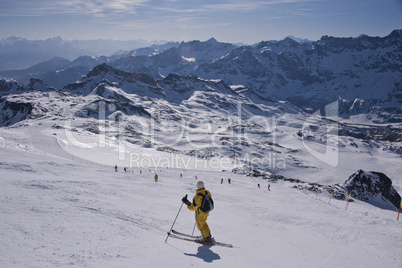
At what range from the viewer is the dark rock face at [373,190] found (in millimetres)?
39000

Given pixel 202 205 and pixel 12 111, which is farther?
pixel 12 111

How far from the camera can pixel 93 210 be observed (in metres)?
10.3

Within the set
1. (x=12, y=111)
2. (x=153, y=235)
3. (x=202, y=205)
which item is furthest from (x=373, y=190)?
(x=12, y=111)

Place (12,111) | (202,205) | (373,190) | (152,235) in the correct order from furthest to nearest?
1. (12,111)
2. (373,190)
3. (152,235)
4. (202,205)

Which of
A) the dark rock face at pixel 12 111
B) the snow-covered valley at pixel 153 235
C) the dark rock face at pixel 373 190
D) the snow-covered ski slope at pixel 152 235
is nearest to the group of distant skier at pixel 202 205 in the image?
the snow-covered valley at pixel 153 235

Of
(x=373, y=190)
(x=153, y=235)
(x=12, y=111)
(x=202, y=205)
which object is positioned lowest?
(x=373, y=190)

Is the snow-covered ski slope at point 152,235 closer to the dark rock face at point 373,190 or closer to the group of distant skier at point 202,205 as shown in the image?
the group of distant skier at point 202,205

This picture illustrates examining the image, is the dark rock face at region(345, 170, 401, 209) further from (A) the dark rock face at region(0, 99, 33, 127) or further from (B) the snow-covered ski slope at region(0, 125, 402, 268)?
(A) the dark rock face at region(0, 99, 33, 127)

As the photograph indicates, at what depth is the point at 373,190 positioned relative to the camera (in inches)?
1582

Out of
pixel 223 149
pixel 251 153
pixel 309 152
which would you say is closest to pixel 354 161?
pixel 309 152

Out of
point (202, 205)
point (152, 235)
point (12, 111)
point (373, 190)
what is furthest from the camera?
point (12, 111)

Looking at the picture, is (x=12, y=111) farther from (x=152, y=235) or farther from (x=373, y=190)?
(x=152, y=235)

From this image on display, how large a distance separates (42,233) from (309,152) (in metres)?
148

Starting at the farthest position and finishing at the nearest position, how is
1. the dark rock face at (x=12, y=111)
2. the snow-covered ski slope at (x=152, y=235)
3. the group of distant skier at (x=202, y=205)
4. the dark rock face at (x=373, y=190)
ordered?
the dark rock face at (x=12, y=111) < the dark rock face at (x=373, y=190) < the group of distant skier at (x=202, y=205) < the snow-covered ski slope at (x=152, y=235)
